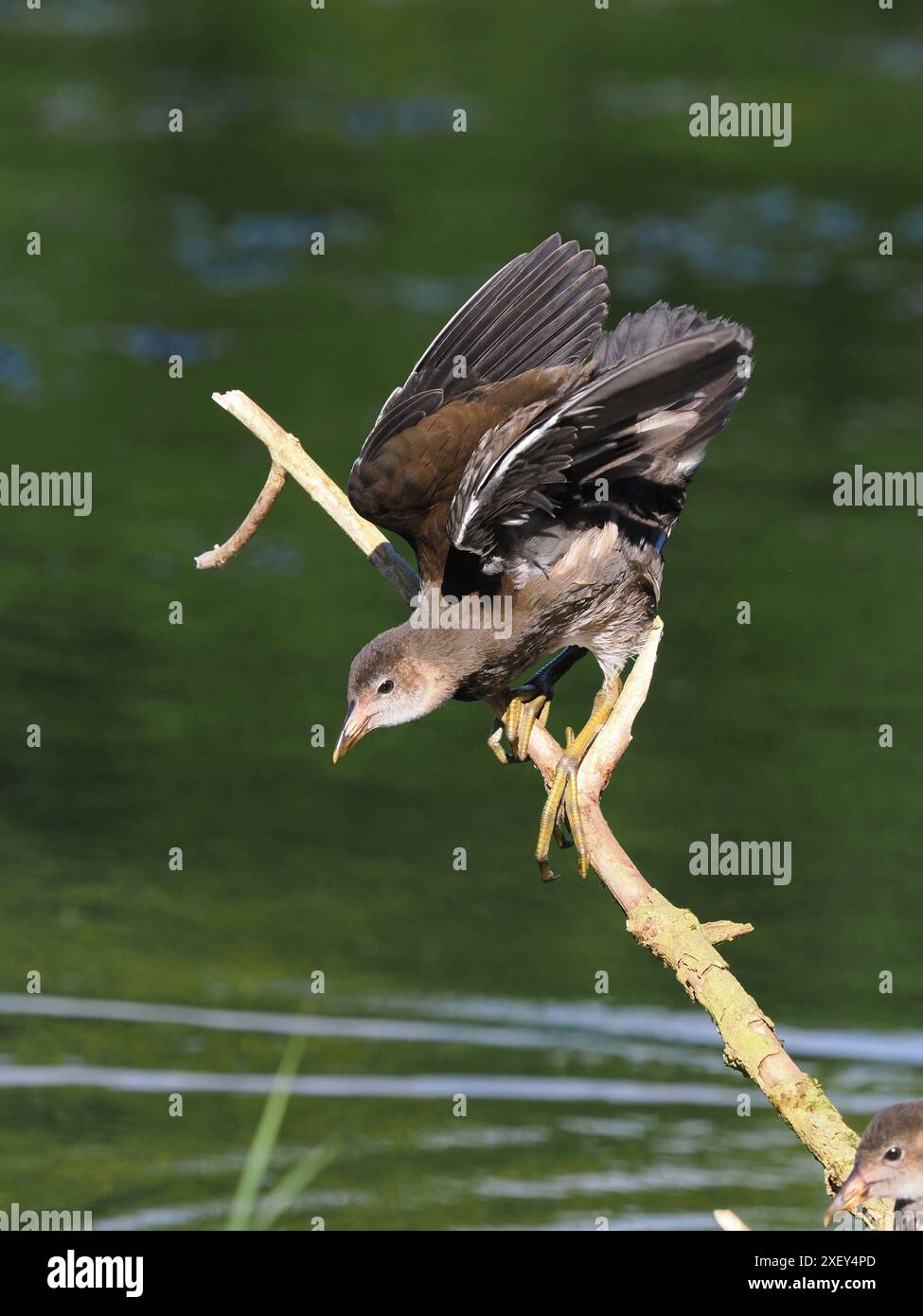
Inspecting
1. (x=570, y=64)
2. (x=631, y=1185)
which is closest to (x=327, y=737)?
(x=631, y=1185)

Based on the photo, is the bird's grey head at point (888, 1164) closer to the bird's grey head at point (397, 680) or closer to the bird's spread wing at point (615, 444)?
the bird's spread wing at point (615, 444)

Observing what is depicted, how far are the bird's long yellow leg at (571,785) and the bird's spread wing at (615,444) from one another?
1.91 feet

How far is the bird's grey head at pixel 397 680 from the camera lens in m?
6.93

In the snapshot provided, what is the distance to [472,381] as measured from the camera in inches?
289

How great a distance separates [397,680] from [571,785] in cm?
68

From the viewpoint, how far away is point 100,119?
1875 cm

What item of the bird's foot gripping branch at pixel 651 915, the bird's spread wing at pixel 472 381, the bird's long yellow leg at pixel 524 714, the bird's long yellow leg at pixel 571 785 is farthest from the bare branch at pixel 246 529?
the bird's long yellow leg at pixel 571 785

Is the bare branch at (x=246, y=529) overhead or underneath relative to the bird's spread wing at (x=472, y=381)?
underneath

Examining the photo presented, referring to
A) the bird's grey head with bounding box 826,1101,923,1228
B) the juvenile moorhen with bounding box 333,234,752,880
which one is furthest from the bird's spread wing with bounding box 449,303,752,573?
the bird's grey head with bounding box 826,1101,923,1228

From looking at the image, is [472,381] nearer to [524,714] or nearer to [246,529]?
[246,529]

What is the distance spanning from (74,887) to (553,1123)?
8.64ft

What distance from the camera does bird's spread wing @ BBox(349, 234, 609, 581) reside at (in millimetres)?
7059

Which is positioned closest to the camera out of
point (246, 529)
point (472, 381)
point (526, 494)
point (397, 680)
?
point (526, 494)

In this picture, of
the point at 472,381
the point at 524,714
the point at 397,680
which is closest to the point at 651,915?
the point at 397,680
